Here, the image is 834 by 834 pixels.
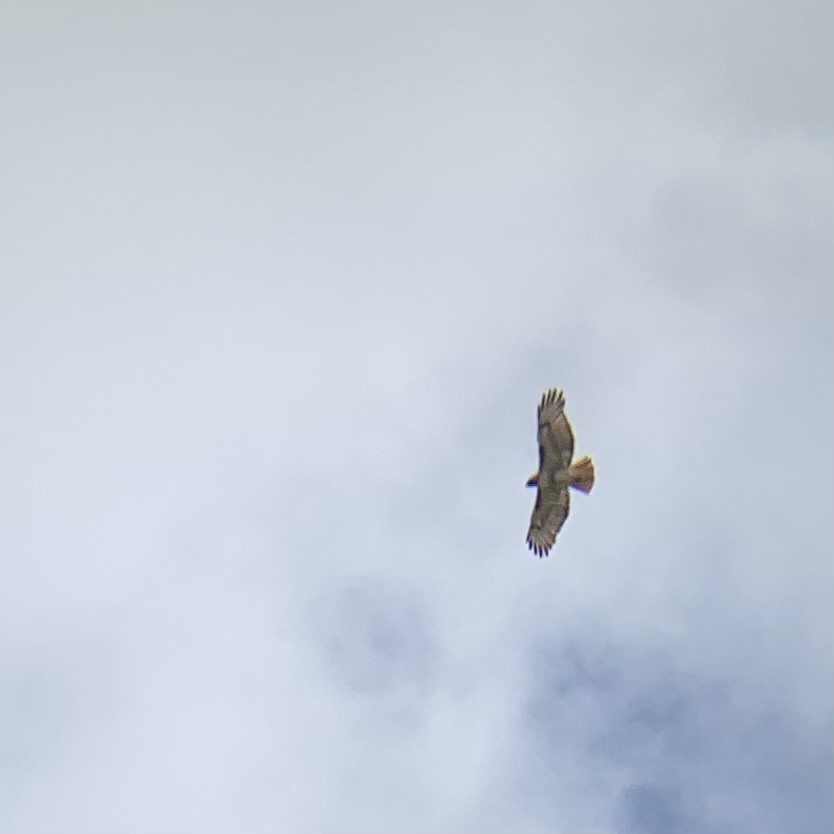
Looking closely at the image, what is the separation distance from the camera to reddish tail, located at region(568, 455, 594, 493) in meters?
82.9

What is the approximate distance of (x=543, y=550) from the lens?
8662cm

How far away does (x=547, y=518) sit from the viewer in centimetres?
8612

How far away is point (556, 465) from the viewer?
83.1 m

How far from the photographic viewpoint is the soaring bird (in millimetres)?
82188

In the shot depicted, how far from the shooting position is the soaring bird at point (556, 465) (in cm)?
8219

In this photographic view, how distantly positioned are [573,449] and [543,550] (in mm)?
5916

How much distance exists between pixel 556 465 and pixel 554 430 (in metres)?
1.58

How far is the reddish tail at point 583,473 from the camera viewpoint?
82875 millimetres

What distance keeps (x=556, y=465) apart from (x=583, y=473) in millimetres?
1103

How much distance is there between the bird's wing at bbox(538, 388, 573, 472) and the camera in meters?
82.1

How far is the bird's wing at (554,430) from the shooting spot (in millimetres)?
82125

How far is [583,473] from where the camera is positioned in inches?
3265

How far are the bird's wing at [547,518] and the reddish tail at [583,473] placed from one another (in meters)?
1.41
